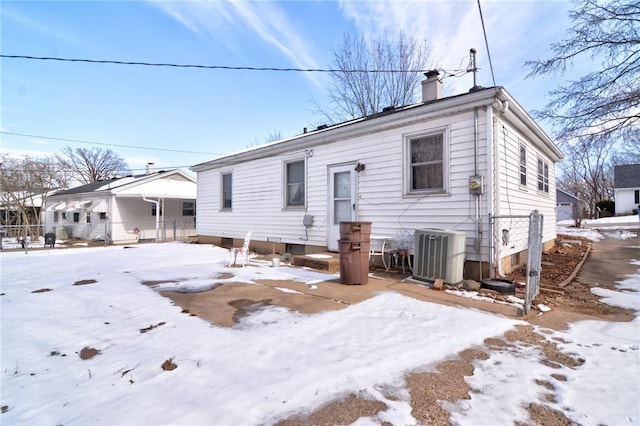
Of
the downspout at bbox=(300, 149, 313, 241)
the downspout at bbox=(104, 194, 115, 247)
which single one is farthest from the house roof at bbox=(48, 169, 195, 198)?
the downspout at bbox=(300, 149, 313, 241)

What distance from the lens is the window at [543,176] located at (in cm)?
942

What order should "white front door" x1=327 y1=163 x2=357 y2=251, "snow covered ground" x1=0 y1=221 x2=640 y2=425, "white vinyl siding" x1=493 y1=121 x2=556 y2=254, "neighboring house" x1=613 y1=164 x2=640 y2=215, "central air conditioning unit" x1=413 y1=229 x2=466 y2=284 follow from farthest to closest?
"neighboring house" x1=613 y1=164 x2=640 y2=215 → "white front door" x1=327 y1=163 x2=357 y2=251 → "white vinyl siding" x1=493 y1=121 x2=556 y2=254 → "central air conditioning unit" x1=413 y1=229 x2=466 y2=284 → "snow covered ground" x1=0 y1=221 x2=640 y2=425

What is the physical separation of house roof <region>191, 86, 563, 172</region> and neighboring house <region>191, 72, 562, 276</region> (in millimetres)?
20

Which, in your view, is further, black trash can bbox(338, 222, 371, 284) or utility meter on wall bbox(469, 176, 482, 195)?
utility meter on wall bbox(469, 176, 482, 195)

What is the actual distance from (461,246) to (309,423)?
14.5 feet

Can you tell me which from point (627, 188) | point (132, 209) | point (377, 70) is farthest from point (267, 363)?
point (627, 188)

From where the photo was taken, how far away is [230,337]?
10.3ft

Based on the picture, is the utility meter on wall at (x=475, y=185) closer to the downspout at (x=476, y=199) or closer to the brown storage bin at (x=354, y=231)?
the downspout at (x=476, y=199)

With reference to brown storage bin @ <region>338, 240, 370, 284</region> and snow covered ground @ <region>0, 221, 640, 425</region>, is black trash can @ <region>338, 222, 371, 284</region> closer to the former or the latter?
brown storage bin @ <region>338, 240, 370, 284</region>

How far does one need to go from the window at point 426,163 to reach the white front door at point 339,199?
5.15ft

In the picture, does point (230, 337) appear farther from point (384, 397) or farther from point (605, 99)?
point (605, 99)

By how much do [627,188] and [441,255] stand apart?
41104mm

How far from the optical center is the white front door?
7918 mm

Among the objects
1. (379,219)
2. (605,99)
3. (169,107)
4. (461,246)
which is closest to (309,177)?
(379,219)
